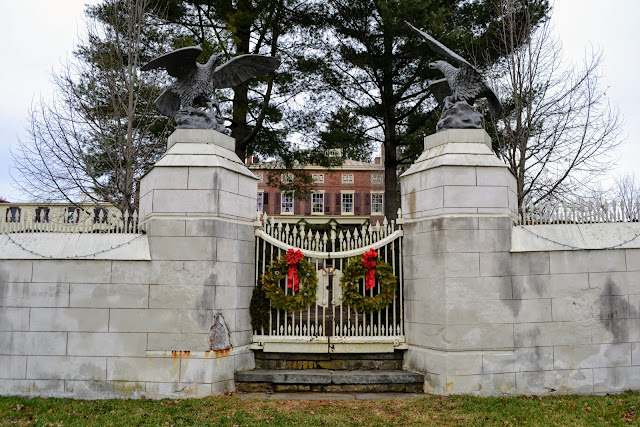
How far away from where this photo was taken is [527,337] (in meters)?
6.21

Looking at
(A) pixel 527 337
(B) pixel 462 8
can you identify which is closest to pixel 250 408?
(A) pixel 527 337

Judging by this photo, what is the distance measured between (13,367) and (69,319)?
0.95 m

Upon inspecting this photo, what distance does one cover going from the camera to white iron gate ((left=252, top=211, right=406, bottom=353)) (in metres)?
6.70

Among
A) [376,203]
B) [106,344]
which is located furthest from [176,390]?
[376,203]

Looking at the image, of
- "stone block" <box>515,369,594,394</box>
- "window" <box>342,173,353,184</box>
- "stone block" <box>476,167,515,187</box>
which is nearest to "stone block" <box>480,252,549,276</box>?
"stone block" <box>476,167,515,187</box>

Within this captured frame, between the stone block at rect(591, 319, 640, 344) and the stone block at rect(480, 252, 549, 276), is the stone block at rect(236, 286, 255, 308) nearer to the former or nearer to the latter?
the stone block at rect(480, 252, 549, 276)

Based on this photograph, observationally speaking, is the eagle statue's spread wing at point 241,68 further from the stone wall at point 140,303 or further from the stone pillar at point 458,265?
the stone pillar at point 458,265

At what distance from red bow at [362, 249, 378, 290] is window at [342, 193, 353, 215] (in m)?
29.7

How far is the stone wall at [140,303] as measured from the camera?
6105 millimetres

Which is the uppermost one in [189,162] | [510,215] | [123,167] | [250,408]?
[123,167]

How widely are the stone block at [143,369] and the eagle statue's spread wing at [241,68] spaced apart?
13.8ft

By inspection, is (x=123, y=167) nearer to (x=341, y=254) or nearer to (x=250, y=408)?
(x=341, y=254)

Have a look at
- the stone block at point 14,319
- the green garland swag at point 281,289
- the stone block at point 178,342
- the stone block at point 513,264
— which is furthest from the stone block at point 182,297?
the stone block at point 513,264

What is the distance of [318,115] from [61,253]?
9756mm
